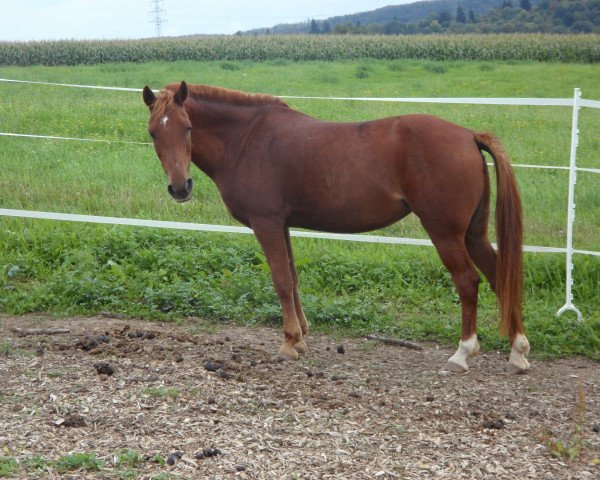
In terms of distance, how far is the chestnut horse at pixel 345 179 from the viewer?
5.07 m

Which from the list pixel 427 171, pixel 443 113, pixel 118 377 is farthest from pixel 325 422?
pixel 443 113

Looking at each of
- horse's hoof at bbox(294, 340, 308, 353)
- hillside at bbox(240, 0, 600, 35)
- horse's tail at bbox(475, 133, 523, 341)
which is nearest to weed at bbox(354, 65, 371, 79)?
hillside at bbox(240, 0, 600, 35)

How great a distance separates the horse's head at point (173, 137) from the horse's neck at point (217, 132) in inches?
12.7

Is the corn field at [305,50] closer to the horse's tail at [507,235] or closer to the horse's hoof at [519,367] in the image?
the horse's tail at [507,235]

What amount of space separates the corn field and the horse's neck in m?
23.6

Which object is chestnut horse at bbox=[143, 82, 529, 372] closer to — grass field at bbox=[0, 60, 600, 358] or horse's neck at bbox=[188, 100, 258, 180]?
horse's neck at bbox=[188, 100, 258, 180]

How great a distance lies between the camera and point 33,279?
7281 mm

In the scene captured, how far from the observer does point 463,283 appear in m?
5.17

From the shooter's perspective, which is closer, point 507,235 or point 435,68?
point 507,235

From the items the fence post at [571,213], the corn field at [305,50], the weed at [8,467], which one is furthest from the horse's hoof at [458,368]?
the corn field at [305,50]

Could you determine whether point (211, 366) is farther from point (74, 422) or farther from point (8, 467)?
point (8, 467)

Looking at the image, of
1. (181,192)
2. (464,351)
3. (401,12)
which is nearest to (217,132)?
(181,192)

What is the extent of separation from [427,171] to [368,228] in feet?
2.17

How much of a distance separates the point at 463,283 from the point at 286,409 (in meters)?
1.51
